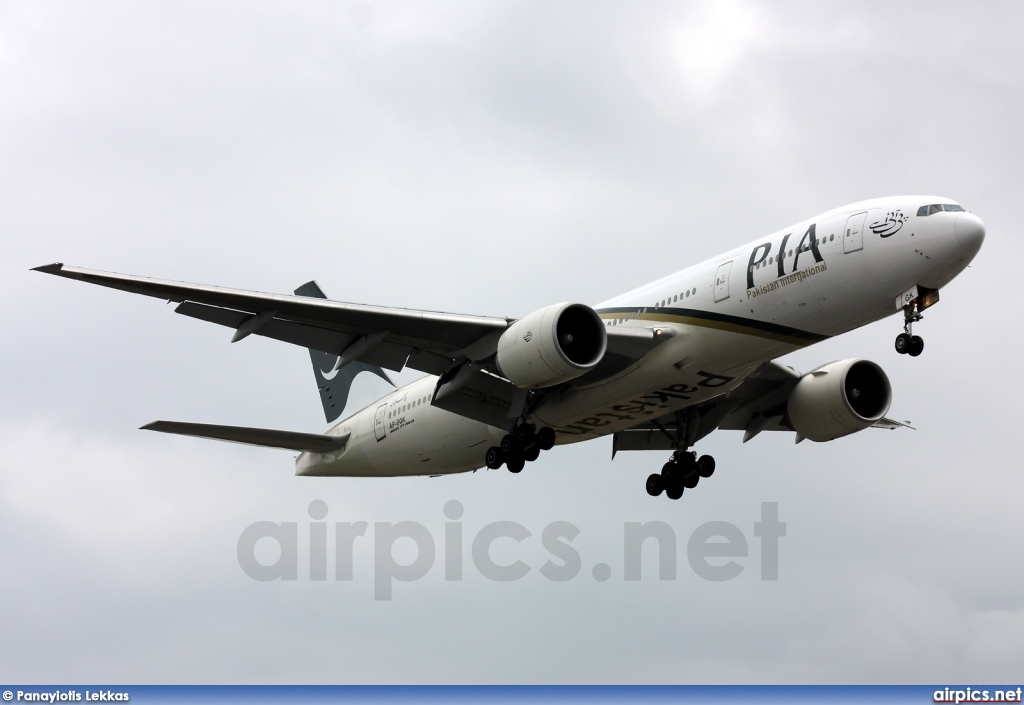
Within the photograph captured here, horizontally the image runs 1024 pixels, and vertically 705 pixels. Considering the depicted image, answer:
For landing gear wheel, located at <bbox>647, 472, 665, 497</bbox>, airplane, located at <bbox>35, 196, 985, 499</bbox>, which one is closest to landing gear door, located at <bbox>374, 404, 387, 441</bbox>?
airplane, located at <bbox>35, 196, 985, 499</bbox>

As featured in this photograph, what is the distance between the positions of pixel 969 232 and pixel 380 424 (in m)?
16.8

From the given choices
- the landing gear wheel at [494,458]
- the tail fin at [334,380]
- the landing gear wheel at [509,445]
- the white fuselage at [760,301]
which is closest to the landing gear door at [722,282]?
the white fuselage at [760,301]

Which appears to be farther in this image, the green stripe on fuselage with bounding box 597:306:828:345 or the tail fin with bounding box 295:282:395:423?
the tail fin with bounding box 295:282:395:423

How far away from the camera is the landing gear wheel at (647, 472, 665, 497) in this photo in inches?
1302

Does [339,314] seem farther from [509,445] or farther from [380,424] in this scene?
[380,424]

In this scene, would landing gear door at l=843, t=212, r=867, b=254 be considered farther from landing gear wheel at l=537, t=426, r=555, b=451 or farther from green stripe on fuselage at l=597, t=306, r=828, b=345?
landing gear wheel at l=537, t=426, r=555, b=451

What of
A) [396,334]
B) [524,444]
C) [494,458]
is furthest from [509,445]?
[396,334]

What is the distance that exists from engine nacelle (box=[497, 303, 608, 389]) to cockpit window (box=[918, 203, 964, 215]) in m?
7.03

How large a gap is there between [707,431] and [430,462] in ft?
25.4

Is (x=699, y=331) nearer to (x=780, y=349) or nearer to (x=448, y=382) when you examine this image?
(x=780, y=349)

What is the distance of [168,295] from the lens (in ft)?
82.6

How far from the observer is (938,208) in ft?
78.3

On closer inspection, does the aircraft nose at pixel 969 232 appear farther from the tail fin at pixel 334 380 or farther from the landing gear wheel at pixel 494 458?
the tail fin at pixel 334 380

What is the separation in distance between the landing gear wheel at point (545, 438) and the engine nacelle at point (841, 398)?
741 cm
